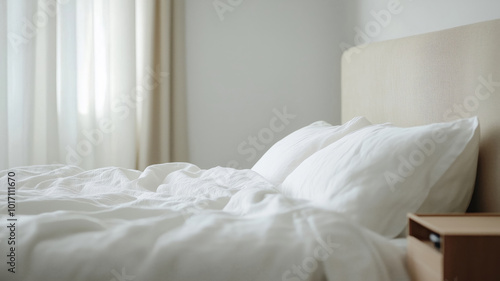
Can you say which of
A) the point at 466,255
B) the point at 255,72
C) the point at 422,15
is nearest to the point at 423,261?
the point at 466,255

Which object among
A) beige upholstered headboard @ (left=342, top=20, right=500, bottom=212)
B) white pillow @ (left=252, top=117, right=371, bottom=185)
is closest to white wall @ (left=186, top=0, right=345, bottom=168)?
beige upholstered headboard @ (left=342, top=20, right=500, bottom=212)

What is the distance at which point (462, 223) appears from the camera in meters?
1.00

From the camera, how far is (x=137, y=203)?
1.41 meters

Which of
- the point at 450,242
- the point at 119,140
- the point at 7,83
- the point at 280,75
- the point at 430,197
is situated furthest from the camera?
the point at 280,75

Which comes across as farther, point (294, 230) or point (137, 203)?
point (137, 203)

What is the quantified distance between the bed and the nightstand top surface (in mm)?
118

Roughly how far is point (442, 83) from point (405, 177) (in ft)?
1.84

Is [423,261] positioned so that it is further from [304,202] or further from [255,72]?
[255,72]

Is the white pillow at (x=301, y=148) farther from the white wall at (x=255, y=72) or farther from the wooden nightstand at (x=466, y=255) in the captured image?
the white wall at (x=255, y=72)

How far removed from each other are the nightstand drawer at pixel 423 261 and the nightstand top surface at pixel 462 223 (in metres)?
0.04

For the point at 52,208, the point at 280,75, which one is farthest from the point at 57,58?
the point at 52,208

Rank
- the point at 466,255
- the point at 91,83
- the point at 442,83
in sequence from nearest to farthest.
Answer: the point at 466,255 → the point at 442,83 → the point at 91,83

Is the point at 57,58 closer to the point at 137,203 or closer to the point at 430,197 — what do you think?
the point at 137,203

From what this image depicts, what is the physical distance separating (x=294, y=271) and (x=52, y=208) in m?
0.73
